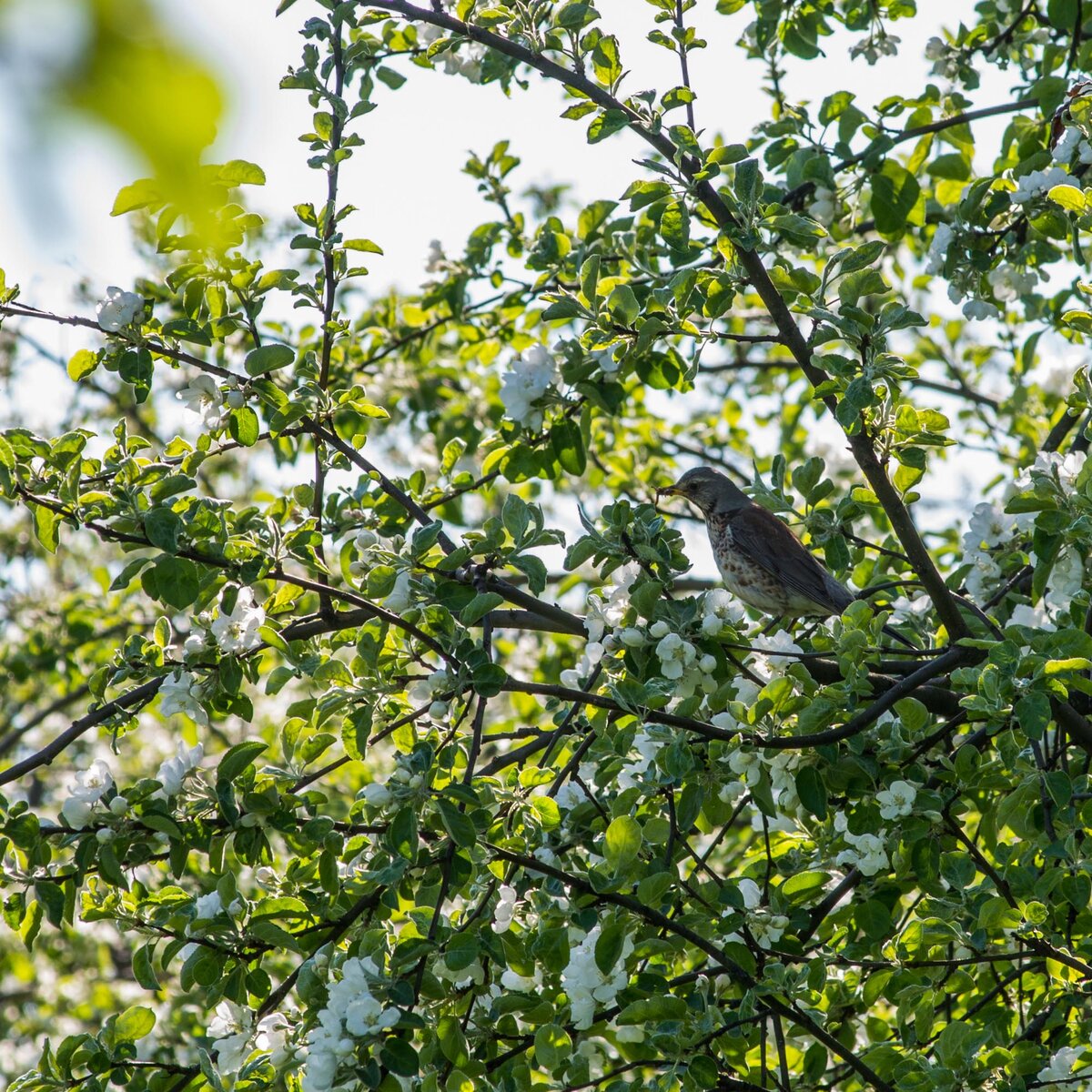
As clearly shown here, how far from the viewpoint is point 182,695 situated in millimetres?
3236

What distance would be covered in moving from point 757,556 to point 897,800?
8.94ft

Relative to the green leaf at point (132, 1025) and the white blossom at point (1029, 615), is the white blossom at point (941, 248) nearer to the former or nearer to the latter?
the white blossom at point (1029, 615)

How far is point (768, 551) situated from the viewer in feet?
18.8

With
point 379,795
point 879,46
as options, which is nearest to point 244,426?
point 379,795

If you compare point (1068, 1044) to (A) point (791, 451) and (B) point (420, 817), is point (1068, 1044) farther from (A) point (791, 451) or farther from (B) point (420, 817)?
(A) point (791, 451)

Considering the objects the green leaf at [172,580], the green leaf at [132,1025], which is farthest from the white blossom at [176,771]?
the green leaf at [132,1025]

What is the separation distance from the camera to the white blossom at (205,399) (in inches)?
131

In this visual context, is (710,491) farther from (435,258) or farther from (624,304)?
(624,304)

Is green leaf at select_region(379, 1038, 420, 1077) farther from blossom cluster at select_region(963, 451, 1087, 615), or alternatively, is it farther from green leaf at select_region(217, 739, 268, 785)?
blossom cluster at select_region(963, 451, 1087, 615)

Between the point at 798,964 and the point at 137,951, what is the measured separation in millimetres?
1704

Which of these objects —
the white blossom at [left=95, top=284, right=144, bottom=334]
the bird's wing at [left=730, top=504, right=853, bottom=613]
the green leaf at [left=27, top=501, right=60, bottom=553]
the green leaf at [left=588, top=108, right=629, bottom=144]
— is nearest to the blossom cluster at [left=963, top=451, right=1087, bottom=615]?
the bird's wing at [left=730, top=504, right=853, bottom=613]

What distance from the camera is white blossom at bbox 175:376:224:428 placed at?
333 centimetres

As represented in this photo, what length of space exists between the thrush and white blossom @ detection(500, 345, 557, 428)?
6.68 feet

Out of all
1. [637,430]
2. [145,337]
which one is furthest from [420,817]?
[637,430]
